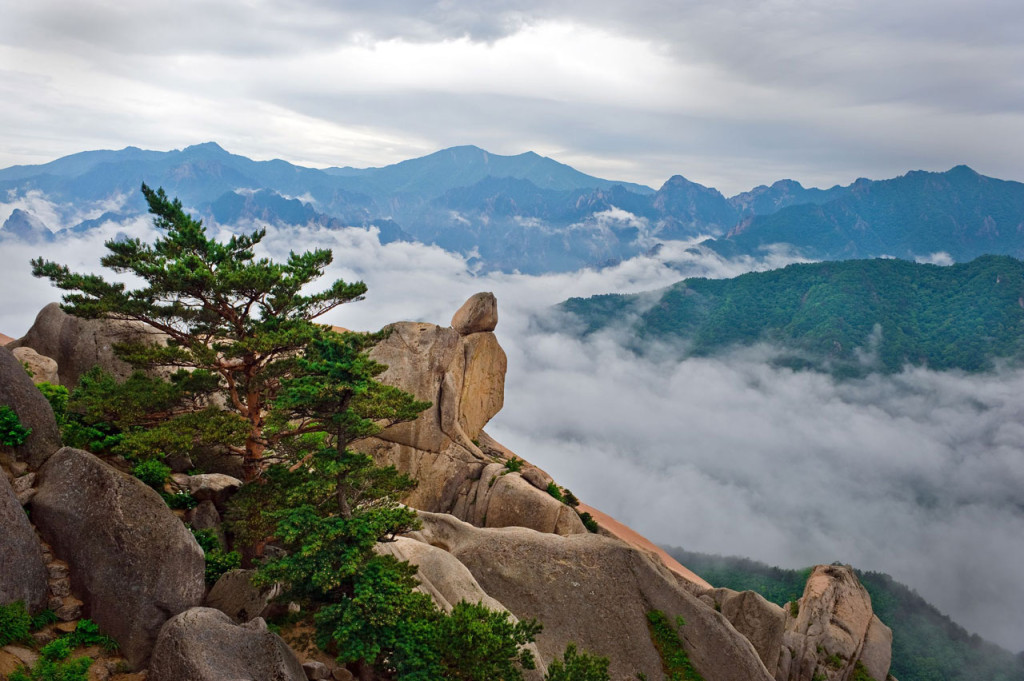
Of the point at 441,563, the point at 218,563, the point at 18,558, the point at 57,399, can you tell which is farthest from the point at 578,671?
the point at 57,399

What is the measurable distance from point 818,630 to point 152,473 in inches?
1442

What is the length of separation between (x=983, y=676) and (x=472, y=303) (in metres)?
82.8

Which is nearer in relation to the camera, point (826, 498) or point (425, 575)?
point (425, 575)

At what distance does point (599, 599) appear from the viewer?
28.0 metres

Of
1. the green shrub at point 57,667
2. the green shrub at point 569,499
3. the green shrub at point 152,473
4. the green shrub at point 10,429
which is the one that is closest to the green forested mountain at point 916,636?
the green shrub at point 569,499

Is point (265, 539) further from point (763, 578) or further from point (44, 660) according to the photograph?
point (763, 578)

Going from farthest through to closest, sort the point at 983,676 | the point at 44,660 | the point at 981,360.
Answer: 1. the point at 981,360
2. the point at 983,676
3. the point at 44,660

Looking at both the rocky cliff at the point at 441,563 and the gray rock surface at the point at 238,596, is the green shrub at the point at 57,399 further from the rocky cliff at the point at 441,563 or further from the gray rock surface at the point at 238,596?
the gray rock surface at the point at 238,596

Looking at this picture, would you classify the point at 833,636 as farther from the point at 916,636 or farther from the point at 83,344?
the point at 916,636

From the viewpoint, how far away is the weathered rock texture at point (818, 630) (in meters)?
33.0

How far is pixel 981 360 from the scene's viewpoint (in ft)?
634

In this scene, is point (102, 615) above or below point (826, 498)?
above

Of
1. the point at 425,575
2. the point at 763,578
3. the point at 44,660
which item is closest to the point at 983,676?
the point at 763,578

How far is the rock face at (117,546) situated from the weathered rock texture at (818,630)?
2814 centimetres
